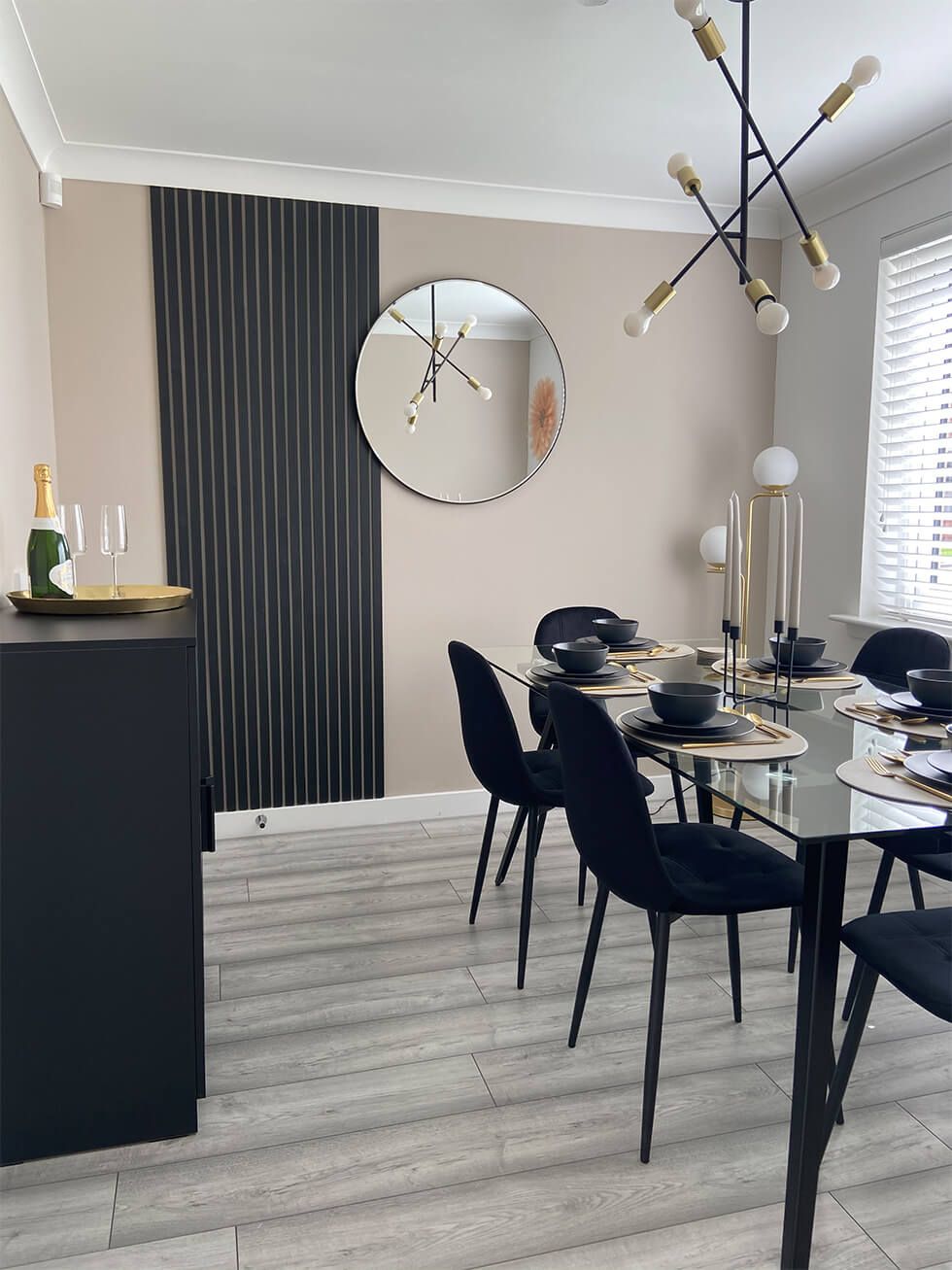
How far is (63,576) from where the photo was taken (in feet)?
7.06

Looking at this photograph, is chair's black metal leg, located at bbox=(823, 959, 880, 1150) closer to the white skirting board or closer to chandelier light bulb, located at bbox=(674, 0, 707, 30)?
chandelier light bulb, located at bbox=(674, 0, 707, 30)

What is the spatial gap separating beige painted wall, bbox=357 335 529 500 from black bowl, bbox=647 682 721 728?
6.45 feet

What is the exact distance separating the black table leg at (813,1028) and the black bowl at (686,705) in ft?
1.52

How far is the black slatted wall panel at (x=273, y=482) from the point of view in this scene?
3355 millimetres

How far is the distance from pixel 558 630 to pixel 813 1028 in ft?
6.52

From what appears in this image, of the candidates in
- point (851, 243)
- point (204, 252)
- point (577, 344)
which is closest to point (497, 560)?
point (577, 344)

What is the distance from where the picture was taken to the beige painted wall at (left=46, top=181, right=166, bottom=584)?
3207mm

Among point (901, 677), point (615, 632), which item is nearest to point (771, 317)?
point (615, 632)

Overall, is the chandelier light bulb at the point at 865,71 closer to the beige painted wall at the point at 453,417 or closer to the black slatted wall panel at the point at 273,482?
the beige painted wall at the point at 453,417

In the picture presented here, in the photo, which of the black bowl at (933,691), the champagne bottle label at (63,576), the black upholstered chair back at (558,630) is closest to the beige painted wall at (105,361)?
the champagne bottle label at (63,576)

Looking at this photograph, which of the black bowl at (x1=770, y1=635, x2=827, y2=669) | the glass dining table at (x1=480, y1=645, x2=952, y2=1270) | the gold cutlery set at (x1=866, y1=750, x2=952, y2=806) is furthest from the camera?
the black bowl at (x1=770, y1=635, x2=827, y2=669)

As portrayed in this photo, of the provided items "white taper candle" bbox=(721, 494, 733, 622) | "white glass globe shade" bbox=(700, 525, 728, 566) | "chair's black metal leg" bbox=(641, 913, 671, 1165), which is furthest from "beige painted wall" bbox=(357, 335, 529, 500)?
"chair's black metal leg" bbox=(641, 913, 671, 1165)

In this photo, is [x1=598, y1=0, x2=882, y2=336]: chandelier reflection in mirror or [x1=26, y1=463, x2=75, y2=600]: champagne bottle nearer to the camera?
[x1=598, y1=0, x2=882, y2=336]: chandelier reflection in mirror

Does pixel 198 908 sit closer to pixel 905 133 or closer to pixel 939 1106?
pixel 939 1106
